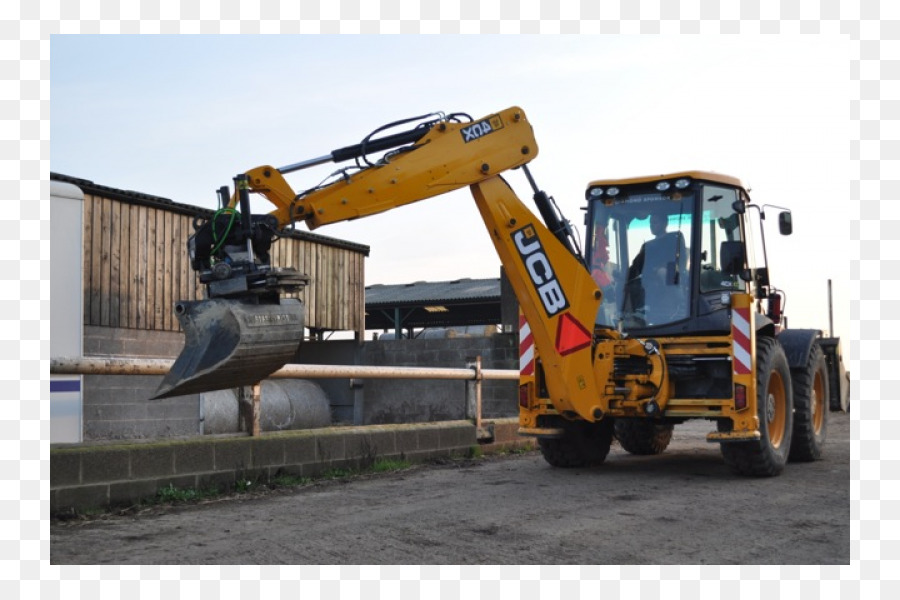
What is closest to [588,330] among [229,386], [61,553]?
[229,386]

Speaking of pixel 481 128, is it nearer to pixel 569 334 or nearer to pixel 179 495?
pixel 569 334

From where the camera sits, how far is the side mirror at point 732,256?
9.62 m

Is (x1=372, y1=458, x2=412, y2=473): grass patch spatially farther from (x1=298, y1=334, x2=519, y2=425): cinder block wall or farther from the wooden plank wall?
(x1=298, y1=334, x2=519, y2=425): cinder block wall

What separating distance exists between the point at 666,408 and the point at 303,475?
3.44 metres

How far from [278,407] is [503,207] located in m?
10.8

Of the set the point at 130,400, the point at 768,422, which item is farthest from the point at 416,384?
the point at 768,422

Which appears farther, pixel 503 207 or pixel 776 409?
pixel 776 409

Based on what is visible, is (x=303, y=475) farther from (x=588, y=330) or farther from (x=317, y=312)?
(x=317, y=312)

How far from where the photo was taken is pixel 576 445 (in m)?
10.2

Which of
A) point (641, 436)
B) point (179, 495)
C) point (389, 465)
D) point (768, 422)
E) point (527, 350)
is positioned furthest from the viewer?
point (641, 436)

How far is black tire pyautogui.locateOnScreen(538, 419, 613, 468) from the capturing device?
1010cm

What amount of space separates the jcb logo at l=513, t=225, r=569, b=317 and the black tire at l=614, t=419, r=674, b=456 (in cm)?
347

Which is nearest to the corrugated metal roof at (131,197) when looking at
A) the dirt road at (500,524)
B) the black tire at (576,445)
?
the black tire at (576,445)

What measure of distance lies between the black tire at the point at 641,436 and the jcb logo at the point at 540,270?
3475 mm
